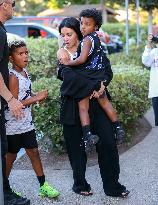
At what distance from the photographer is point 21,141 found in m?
4.41

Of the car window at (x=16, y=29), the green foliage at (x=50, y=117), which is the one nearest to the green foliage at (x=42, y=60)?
the green foliage at (x=50, y=117)

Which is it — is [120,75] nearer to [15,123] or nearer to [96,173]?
[96,173]

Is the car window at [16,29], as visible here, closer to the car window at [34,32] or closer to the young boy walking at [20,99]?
the car window at [34,32]

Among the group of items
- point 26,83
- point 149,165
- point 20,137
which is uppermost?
point 26,83

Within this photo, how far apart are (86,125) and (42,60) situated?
708 centimetres

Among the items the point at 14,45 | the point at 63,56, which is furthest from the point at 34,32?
the point at 63,56

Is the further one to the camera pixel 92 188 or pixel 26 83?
pixel 92 188

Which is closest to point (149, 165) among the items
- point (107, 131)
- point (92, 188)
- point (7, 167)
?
point (92, 188)

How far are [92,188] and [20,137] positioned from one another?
1010mm

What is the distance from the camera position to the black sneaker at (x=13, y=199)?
4.27m

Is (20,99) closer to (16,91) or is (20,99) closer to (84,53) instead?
(16,91)

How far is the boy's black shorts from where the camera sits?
14.3 ft

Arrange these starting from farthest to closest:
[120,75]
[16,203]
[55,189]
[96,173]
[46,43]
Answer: [46,43]
[120,75]
[96,173]
[55,189]
[16,203]

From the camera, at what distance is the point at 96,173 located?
5379 millimetres
